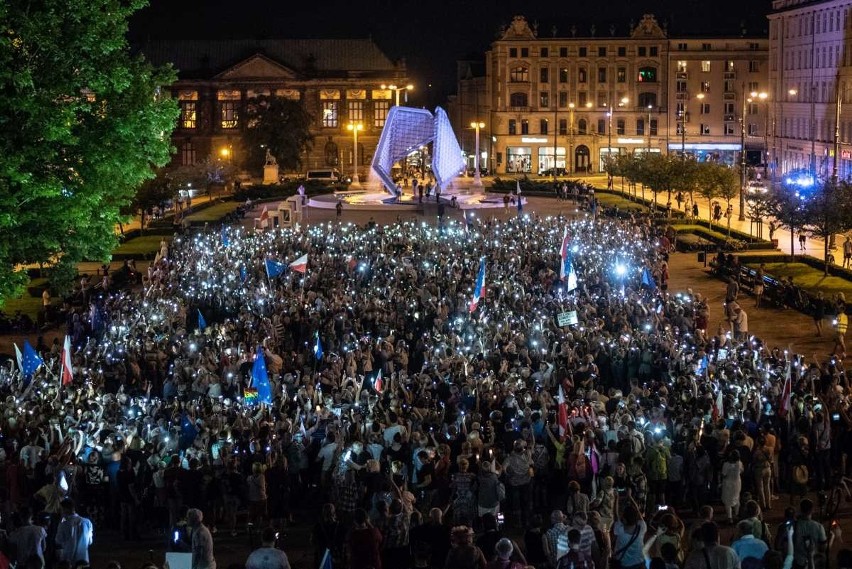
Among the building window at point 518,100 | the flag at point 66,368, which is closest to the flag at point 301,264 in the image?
the flag at point 66,368

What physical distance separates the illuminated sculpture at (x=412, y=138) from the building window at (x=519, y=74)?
5276cm

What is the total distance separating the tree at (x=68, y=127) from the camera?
2136cm

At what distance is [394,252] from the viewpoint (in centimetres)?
4112

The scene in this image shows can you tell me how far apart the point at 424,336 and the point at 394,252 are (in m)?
13.6

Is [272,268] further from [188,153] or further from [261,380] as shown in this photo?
[188,153]

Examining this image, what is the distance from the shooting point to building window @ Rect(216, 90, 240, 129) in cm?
13450

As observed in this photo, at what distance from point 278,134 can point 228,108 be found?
75.0 ft

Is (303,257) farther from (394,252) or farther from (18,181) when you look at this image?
(18,181)

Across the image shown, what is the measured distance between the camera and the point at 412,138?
75.1 m

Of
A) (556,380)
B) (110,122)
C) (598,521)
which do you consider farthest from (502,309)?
(598,521)

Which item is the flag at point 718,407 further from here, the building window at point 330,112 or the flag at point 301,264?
the building window at point 330,112

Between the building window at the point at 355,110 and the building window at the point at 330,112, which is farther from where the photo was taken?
the building window at the point at 355,110

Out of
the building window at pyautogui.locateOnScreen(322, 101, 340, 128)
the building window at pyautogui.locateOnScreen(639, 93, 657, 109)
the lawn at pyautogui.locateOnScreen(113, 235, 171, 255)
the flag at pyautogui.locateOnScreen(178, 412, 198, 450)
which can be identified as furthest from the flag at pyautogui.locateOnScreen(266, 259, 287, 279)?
the building window at pyautogui.locateOnScreen(322, 101, 340, 128)

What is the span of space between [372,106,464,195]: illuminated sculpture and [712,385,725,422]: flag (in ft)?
169
